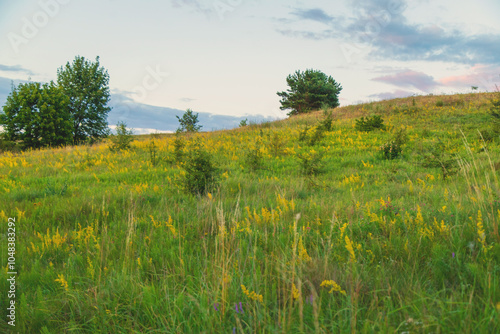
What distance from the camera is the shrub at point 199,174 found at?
6254mm

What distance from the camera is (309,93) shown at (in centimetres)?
3959

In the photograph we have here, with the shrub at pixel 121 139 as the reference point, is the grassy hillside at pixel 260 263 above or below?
below

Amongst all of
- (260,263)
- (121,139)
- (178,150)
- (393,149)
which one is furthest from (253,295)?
(121,139)

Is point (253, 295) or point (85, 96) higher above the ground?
point (85, 96)

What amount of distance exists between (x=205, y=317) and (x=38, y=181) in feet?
27.5

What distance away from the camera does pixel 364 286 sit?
2.03 meters

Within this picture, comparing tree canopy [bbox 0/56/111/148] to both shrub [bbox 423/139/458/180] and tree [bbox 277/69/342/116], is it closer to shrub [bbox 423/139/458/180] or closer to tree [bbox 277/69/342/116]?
tree [bbox 277/69/342/116]

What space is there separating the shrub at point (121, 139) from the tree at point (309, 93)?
2911cm

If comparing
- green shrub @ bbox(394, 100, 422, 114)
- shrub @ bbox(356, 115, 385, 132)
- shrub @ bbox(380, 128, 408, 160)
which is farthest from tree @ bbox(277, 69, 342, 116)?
shrub @ bbox(380, 128, 408, 160)

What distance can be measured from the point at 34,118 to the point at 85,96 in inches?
338

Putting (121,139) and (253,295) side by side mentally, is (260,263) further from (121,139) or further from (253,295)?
(121,139)

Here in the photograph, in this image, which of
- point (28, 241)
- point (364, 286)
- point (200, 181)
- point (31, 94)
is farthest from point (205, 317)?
point (31, 94)

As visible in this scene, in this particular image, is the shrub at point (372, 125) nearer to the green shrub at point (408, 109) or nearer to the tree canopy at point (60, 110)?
the green shrub at point (408, 109)

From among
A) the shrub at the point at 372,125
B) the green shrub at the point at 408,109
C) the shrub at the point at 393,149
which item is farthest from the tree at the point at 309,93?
the shrub at the point at 393,149
